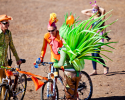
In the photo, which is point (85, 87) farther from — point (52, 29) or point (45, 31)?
point (45, 31)

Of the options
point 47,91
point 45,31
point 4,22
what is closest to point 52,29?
point 4,22

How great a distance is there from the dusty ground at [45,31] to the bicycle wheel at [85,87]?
37cm

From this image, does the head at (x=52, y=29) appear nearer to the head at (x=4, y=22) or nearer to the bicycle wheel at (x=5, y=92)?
the head at (x=4, y=22)

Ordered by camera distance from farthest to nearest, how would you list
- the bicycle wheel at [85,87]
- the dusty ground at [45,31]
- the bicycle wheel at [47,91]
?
the dusty ground at [45,31] < the bicycle wheel at [85,87] < the bicycle wheel at [47,91]

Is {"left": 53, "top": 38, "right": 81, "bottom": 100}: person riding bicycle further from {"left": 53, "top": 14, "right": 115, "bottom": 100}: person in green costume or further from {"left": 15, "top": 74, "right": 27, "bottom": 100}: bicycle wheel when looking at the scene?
{"left": 15, "top": 74, "right": 27, "bottom": 100}: bicycle wheel

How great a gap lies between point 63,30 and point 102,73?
3553 mm

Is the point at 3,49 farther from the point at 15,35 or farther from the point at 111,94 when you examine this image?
the point at 15,35

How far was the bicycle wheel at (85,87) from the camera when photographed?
16.7ft

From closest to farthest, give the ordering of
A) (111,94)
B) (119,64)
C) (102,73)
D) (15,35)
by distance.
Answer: (111,94) → (102,73) → (119,64) → (15,35)

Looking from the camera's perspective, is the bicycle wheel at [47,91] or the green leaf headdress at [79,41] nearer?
the green leaf headdress at [79,41]

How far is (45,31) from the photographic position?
38.4ft

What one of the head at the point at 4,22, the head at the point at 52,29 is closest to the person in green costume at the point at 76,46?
the head at the point at 52,29

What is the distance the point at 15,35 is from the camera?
11.0 meters

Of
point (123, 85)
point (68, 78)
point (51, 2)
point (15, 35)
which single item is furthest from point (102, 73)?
point (51, 2)
